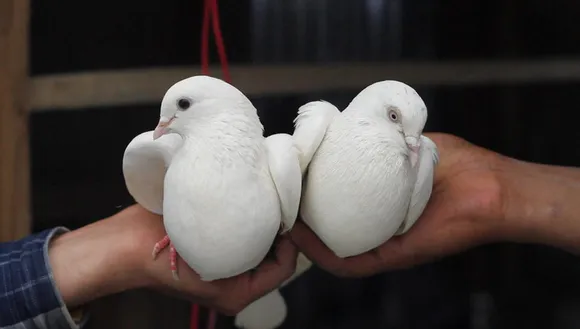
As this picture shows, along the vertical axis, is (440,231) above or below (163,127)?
below

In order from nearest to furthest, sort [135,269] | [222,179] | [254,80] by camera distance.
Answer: [222,179] → [135,269] → [254,80]

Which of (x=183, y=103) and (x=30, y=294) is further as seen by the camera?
(x=30, y=294)

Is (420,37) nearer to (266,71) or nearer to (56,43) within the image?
(266,71)

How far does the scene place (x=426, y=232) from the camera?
57cm

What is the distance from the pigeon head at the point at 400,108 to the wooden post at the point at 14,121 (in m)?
0.69

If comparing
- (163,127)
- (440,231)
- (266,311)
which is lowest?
(266,311)

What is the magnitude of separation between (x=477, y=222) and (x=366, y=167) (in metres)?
0.15

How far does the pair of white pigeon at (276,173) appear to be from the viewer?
48 centimetres

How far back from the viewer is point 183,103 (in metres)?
0.50

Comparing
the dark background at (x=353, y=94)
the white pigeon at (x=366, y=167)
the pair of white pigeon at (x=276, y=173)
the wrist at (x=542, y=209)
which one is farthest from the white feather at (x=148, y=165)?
the dark background at (x=353, y=94)

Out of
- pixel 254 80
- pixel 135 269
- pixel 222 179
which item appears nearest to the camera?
pixel 222 179

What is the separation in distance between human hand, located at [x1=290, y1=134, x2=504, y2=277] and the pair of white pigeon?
0.17ft

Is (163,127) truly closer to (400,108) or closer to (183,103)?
(183,103)

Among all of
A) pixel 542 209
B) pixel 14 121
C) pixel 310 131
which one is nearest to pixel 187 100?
pixel 310 131
